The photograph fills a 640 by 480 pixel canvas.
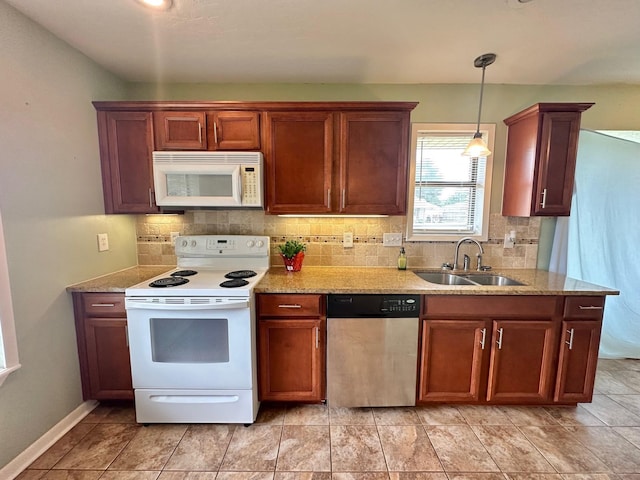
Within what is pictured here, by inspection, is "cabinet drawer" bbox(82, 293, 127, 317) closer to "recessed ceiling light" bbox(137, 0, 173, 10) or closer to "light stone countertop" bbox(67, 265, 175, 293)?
"light stone countertop" bbox(67, 265, 175, 293)

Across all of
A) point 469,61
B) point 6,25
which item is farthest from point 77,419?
point 469,61

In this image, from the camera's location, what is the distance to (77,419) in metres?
1.90

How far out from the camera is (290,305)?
190 centimetres

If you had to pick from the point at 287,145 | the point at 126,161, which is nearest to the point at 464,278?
the point at 287,145

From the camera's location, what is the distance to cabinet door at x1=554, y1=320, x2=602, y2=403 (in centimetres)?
190

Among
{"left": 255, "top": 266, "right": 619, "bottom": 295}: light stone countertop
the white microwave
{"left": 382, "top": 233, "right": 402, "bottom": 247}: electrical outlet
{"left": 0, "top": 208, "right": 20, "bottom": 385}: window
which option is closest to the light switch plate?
{"left": 255, "top": 266, "right": 619, "bottom": 295}: light stone countertop

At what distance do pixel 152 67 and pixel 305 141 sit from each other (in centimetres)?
134

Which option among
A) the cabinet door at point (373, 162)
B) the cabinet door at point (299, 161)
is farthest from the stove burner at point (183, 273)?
the cabinet door at point (373, 162)

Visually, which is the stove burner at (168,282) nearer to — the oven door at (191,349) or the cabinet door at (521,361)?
the oven door at (191,349)

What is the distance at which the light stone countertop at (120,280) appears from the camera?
186 centimetres

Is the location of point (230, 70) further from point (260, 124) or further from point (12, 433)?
point (12, 433)

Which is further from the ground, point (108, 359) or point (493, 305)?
point (493, 305)

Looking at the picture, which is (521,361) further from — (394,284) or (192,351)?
(192,351)

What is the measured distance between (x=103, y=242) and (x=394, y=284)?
2.25 m
